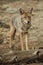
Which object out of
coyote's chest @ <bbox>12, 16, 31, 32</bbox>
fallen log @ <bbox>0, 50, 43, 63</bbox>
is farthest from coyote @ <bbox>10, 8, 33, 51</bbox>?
fallen log @ <bbox>0, 50, 43, 63</bbox>

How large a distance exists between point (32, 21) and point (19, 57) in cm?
545

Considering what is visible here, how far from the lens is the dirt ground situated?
8.45m

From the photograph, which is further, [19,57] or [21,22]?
[21,22]

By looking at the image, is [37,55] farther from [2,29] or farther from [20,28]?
[2,29]

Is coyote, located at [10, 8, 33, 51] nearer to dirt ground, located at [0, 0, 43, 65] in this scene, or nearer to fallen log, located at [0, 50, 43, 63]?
dirt ground, located at [0, 0, 43, 65]

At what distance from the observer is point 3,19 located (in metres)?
11.6

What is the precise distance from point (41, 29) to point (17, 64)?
398 cm

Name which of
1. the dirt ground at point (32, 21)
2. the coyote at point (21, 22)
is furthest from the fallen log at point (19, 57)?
the dirt ground at point (32, 21)

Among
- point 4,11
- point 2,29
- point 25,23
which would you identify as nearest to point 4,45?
point 25,23

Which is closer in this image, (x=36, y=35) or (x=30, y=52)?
(x=30, y=52)

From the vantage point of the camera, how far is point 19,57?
20.3ft

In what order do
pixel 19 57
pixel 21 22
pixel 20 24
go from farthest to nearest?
pixel 20 24 → pixel 21 22 → pixel 19 57

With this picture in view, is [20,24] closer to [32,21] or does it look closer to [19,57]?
[19,57]

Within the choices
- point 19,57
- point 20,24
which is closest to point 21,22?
point 20,24
